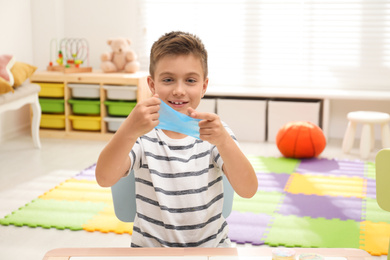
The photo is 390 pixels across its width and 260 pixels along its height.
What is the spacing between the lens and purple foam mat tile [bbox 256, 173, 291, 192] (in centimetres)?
306

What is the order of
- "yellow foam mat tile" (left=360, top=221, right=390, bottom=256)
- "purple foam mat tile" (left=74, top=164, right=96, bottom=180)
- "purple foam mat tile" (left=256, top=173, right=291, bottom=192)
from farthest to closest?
"purple foam mat tile" (left=74, top=164, right=96, bottom=180) → "purple foam mat tile" (left=256, top=173, right=291, bottom=192) → "yellow foam mat tile" (left=360, top=221, right=390, bottom=256)

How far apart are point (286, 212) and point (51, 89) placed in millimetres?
2497

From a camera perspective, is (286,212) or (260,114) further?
(260,114)

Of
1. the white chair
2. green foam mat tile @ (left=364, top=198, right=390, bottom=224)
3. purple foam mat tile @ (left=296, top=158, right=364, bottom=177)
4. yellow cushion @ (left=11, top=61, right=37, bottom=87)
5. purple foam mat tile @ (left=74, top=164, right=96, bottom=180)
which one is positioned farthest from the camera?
yellow cushion @ (left=11, top=61, right=37, bottom=87)

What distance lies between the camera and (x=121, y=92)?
13.8 ft

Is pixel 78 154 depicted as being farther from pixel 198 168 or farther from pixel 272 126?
pixel 198 168

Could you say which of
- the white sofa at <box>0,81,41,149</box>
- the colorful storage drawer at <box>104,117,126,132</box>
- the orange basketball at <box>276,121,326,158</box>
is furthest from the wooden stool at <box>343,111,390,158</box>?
the white sofa at <box>0,81,41,149</box>

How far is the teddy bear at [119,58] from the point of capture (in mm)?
4348

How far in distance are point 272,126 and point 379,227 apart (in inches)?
76.0

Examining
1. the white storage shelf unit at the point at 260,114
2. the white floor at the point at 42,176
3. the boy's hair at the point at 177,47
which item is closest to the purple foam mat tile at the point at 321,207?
the white floor at the point at 42,176

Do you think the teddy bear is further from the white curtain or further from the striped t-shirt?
the striped t-shirt

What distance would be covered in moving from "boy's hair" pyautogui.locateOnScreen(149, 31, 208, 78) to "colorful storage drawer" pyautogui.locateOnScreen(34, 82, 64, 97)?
3.26 metres

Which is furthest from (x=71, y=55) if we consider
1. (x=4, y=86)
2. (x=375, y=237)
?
(x=375, y=237)

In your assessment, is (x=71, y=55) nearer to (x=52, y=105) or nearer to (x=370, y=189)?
(x=52, y=105)
